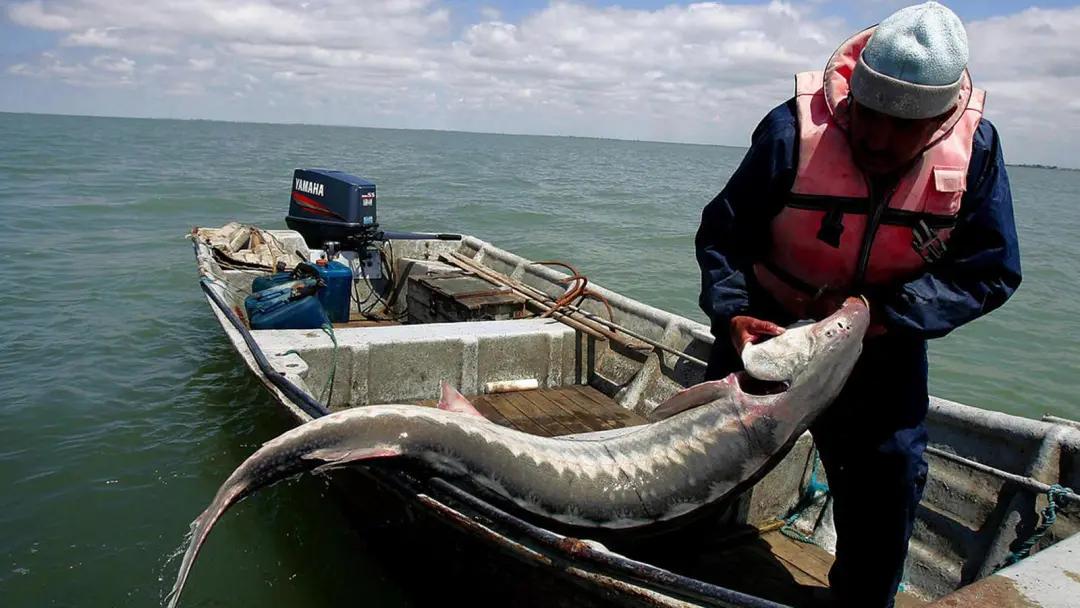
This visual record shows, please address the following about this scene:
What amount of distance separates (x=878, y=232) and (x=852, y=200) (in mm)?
175

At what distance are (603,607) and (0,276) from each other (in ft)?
48.0

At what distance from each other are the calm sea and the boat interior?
1.03m

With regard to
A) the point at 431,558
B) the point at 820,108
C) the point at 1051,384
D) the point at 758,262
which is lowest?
the point at 1051,384

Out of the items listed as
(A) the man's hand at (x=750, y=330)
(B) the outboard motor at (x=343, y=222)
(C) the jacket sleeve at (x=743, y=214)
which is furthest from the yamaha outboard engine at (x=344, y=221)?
(A) the man's hand at (x=750, y=330)

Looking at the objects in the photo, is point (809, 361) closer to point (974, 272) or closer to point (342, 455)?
point (974, 272)

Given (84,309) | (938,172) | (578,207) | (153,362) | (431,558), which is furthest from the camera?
(578,207)

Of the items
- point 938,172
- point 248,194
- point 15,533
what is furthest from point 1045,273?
point 248,194

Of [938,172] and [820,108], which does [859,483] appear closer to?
[938,172]

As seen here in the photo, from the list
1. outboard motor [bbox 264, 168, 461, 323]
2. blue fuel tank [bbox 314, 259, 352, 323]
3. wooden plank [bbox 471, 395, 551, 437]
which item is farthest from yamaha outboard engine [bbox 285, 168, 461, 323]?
wooden plank [bbox 471, 395, 551, 437]

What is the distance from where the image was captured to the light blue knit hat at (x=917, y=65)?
2.53 metres

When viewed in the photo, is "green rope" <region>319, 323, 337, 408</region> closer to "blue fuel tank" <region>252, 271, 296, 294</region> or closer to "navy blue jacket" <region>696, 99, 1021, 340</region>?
"blue fuel tank" <region>252, 271, 296, 294</region>

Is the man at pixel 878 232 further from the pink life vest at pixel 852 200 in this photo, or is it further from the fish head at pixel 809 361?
the fish head at pixel 809 361

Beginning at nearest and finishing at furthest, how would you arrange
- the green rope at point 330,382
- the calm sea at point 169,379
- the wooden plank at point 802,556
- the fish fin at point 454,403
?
the fish fin at point 454,403 < the wooden plank at point 802,556 < the calm sea at point 169,379 < the green rope at point 330,382

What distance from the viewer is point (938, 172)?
110 inches
